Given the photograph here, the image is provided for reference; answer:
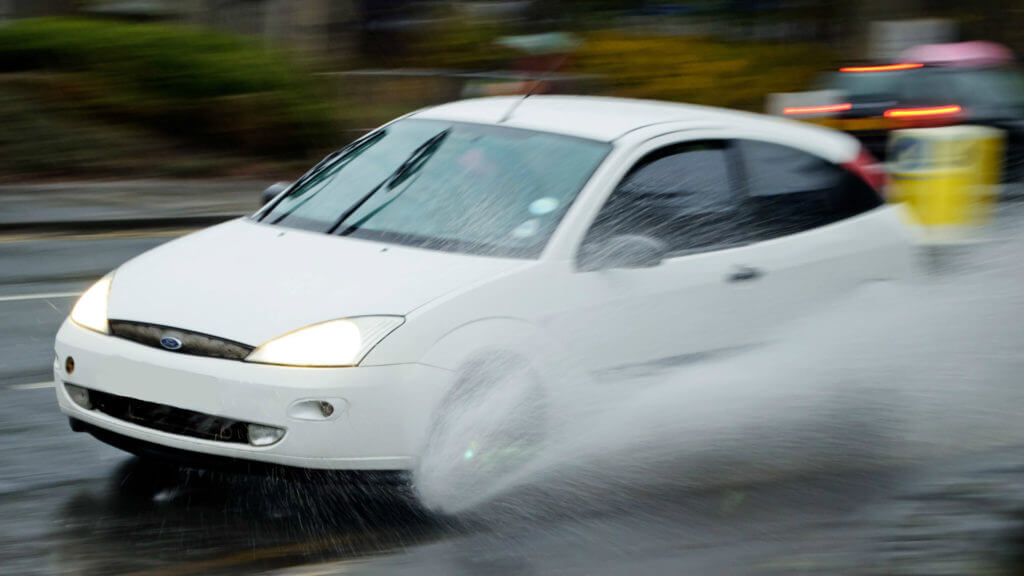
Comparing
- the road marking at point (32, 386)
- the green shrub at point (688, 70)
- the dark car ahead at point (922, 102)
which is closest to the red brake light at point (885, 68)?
the dark car ahead at point (922, 102)

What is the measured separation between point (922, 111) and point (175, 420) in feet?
37.3

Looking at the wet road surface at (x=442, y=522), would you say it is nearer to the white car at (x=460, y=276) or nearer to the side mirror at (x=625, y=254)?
the white car at (x=460, y=276)

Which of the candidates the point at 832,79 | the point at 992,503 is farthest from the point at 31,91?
A: the point at 992,503

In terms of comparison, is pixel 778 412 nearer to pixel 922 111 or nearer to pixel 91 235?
pixel 91 235

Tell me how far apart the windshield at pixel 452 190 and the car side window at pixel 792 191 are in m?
0.76

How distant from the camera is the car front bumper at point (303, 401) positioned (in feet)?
15.9

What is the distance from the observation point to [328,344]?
491cm

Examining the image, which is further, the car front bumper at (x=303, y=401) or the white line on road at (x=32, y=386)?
the white line on road at (x=32, y=386)

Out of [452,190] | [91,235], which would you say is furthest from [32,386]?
[91,235]

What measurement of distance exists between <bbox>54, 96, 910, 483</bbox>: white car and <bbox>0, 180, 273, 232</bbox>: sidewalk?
296 inches

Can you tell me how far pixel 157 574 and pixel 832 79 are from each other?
503 inches

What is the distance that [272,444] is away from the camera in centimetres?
489

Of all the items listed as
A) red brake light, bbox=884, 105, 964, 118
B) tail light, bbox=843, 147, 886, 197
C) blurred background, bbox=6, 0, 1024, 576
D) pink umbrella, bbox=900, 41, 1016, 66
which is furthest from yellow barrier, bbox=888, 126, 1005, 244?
pink umbrella, bbox=900, 41, 1016, 66

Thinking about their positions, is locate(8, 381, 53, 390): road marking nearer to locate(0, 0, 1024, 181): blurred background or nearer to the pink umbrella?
locate(0, 0, 1024, 181): blurred background
